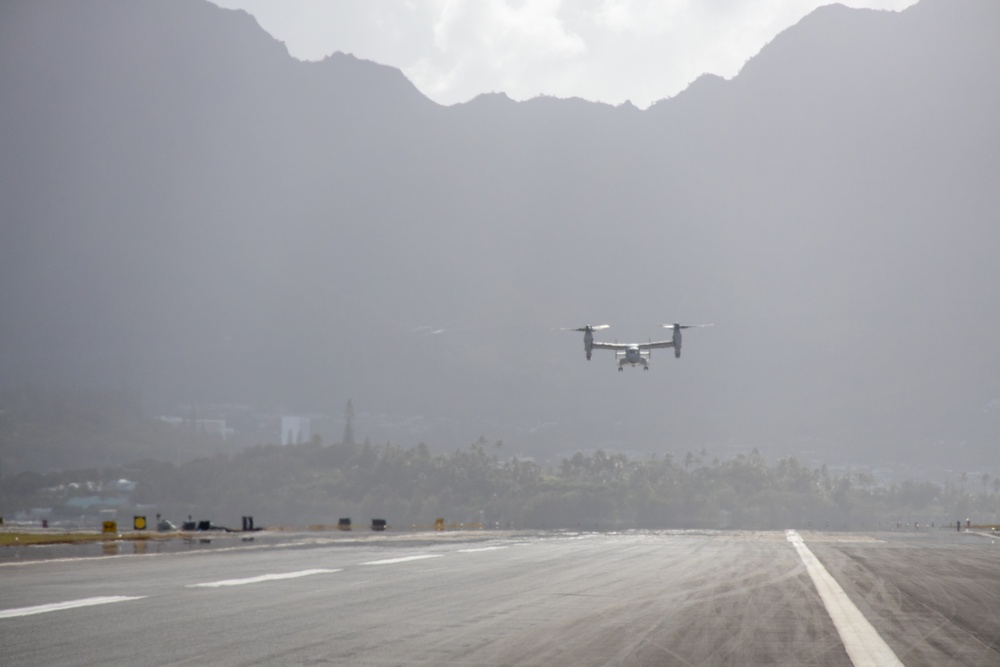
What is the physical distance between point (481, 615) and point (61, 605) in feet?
18.0

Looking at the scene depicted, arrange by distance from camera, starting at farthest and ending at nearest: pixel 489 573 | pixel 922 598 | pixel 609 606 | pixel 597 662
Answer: pixel 489 573, pixel 922 598, pixel 609 606, pixel 597 662

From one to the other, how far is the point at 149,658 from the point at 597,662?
417 cm

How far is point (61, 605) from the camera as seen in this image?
14.0 meters

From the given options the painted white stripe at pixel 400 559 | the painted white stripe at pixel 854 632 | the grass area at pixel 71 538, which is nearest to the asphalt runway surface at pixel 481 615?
the painted white stripe at pixel 854 632

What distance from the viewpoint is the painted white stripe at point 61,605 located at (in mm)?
12953

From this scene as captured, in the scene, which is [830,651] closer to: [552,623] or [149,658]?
[552,623]

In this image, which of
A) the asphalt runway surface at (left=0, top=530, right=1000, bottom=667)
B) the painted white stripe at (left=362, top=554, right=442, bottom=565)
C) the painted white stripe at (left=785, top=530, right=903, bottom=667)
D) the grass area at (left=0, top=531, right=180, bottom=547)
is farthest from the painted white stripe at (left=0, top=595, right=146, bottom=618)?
the grass area at (left=0, top=531, right=180, bottom=547)

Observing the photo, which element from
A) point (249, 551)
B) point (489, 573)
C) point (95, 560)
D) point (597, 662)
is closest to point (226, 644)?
point (597, 662)

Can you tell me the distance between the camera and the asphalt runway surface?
10656 millimetres

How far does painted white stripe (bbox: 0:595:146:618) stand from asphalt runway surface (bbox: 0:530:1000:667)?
0.21 ft

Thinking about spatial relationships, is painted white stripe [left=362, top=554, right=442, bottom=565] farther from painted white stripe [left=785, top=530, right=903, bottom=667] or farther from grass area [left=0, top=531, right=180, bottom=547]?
grass area [left=0, top=531, right=180, bottom=547]

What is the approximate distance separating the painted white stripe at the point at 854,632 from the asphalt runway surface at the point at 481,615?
0.11ft

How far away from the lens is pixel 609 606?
623 inches

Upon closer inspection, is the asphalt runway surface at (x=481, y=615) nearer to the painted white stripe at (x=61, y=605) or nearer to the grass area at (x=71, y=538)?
the painted white stripe at (x=61, y=605)
